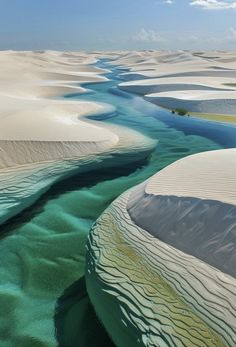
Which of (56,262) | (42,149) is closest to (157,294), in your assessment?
(56,262)

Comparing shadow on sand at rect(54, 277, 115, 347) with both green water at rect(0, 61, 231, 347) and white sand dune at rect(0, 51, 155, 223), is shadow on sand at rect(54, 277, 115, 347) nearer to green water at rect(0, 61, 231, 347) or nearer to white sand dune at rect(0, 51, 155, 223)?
green water at rect(0, 61, 231, 347)

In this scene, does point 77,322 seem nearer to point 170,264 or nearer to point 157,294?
point 157,294

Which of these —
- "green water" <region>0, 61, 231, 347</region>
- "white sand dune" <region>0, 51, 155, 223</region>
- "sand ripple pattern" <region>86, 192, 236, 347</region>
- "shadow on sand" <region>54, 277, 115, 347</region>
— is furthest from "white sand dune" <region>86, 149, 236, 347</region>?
"white sand dune" <region>0, 51, 155, 223</region>

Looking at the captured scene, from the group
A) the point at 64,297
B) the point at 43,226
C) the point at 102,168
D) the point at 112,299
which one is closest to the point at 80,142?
the point at 102,168

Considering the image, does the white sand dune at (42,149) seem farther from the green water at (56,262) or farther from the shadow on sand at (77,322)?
the shadow on sand at (77,322)

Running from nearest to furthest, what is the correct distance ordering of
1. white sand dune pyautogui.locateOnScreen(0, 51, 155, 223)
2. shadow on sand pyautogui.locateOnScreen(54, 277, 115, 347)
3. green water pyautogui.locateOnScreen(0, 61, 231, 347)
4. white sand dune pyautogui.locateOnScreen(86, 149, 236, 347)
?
white sand dune pyautogui.locateOnScreen(86, 149, 236, 347)
shadow on sand pyautogui.locateOnScreen(54, 277, 115, 347)
green water pyautogui.locateOnScreen(0, 61, 231, 347)
white sand dune pyautogui.locateOnScreen(0, 51, 155, 223)

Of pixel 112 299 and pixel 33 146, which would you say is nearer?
pixel 112 299

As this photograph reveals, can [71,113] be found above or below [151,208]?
below

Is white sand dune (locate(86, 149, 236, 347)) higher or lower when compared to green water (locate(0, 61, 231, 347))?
higher

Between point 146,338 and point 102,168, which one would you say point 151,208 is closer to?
point 146,338
